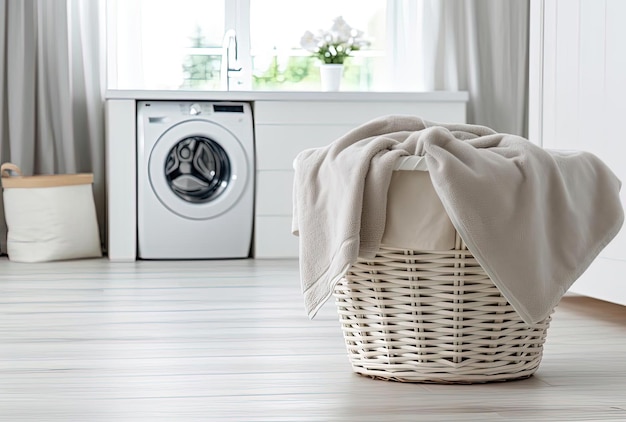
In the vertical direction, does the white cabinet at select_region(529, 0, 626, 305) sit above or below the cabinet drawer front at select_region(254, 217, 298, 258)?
above


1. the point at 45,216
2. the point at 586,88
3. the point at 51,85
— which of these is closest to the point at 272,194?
the point at 45,216

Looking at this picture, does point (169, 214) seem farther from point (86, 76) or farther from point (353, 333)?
point (353, 333)

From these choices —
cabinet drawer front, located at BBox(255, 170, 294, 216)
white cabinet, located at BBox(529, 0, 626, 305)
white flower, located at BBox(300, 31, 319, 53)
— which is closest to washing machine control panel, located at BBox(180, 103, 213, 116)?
cabinet drawer front, located at BBox(255, 170, 294, 216)

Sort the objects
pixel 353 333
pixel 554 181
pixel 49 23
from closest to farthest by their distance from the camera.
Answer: pixel 554 181 → pixel 353 333 → pixel 49 23

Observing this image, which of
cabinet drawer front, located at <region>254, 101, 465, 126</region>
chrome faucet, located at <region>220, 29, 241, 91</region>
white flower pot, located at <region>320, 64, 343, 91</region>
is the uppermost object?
chrome faucet, located at <region>220, 29, 241, 91</region>

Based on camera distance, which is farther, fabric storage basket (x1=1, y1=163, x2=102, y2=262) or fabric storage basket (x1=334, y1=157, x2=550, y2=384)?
fabric storage basket (x1=1, y1=163, x2=102, y2=262)

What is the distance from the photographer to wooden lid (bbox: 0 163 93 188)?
417cm

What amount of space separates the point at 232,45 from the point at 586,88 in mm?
2407

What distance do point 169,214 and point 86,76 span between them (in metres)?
0.91

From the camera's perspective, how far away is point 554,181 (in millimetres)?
1680

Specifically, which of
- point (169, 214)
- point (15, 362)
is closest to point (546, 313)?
point (15, 362)

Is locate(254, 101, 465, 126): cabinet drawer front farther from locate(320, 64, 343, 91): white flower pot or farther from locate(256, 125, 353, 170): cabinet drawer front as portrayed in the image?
locate(320, 64, 343, 91): white flower pot

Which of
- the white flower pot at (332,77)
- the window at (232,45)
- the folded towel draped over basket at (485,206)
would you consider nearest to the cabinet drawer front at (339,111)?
the white flower pot at (332,77)

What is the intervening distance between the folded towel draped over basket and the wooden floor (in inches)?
7.1
